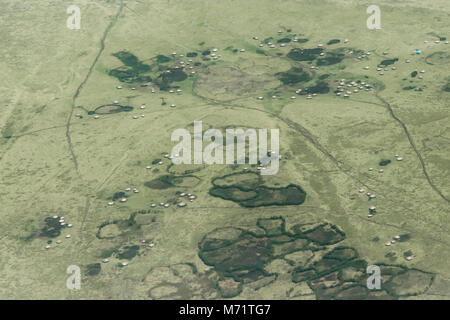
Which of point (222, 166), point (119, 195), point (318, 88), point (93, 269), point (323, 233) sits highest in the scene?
point (318, 88)

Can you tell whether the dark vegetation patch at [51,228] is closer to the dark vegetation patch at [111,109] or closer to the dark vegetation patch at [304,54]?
the dark vegetation patch at [111,109]

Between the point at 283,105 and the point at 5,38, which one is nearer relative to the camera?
the point at 283,105

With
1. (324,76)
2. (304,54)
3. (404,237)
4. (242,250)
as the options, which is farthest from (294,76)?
(242,250)

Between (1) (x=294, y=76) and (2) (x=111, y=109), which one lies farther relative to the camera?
(1) (x=294, y=76)

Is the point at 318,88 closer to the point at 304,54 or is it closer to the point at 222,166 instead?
the point at 304,54

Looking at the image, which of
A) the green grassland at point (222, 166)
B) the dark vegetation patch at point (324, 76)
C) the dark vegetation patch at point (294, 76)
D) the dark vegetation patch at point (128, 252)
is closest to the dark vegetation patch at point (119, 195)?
the green grassland at point (222, 166)
